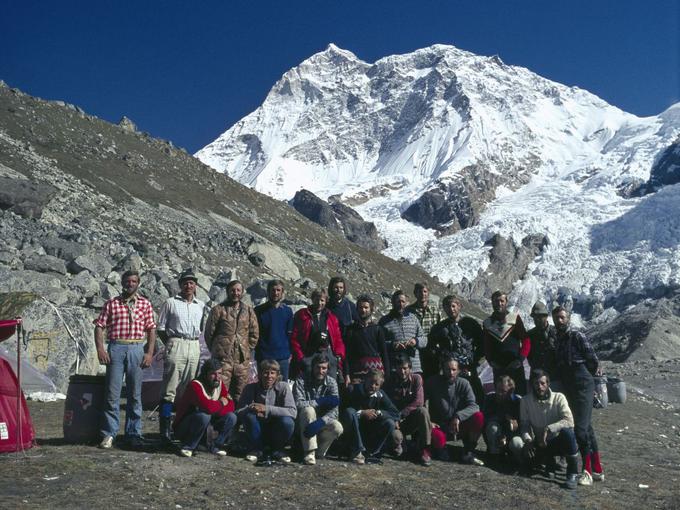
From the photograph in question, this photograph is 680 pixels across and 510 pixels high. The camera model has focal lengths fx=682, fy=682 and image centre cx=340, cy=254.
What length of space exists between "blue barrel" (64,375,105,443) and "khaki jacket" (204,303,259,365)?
117 centimetres

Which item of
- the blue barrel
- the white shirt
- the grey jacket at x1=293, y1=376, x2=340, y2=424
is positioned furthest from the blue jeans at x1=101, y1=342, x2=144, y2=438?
the grey jacket at x1=293, y1=376, x2=340, y2=424

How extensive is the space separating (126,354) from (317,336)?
6.48ft

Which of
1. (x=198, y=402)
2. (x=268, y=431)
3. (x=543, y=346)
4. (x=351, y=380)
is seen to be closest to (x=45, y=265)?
(x=198, y=402)

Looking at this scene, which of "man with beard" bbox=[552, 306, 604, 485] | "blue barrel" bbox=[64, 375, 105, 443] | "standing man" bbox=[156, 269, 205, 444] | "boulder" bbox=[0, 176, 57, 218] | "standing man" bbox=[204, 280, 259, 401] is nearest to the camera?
"blue barrel" bbox=[64, 375, 105, 443]

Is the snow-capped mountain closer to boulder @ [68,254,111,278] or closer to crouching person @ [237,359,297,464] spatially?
boulder @ [68,254,111,278]

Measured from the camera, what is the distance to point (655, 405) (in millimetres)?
14125

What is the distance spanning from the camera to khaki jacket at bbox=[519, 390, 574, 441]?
6.69m

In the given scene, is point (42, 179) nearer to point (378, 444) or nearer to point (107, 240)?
point (107, 240)

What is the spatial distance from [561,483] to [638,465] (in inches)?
66.7

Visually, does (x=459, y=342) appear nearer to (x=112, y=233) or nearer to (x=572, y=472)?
(x=572, y=472)

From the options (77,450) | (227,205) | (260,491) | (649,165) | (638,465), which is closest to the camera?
(260,491)

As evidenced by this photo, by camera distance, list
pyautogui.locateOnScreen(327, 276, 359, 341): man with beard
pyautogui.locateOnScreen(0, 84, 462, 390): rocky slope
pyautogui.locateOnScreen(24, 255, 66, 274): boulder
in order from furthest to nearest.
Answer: pyautogui.locateOnScreen(24, 255, 66, 274): boulder
pyautogui.locateOnScreen(0, 84, 462, 390): rocky slope
pyautogui.locateOnScreen(327, 276, 359, 341): man with beard

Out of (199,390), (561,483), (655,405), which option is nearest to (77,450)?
(199,390)

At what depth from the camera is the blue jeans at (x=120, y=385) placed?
21.6 ft
